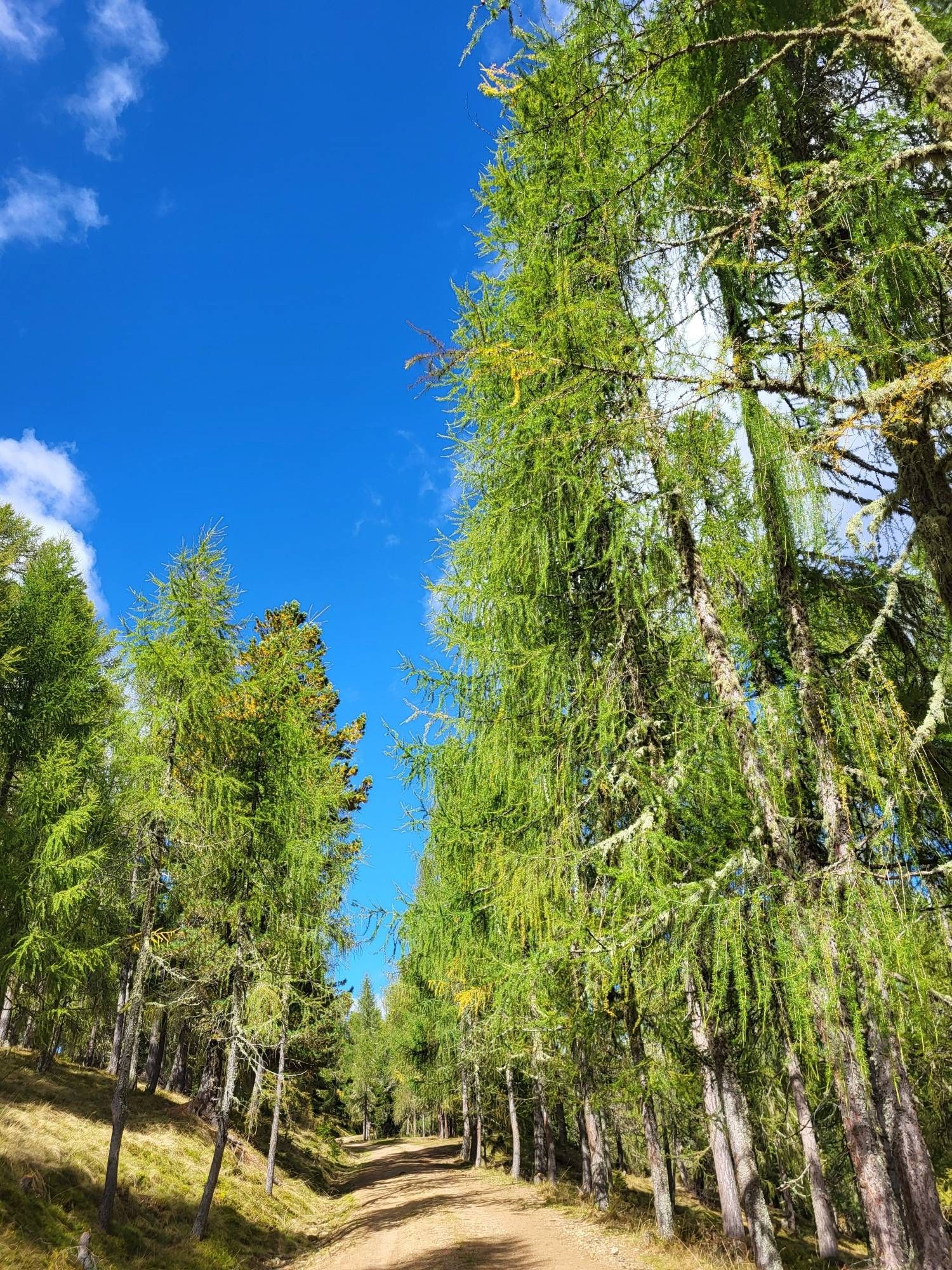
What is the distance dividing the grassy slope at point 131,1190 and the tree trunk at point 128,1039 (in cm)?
34

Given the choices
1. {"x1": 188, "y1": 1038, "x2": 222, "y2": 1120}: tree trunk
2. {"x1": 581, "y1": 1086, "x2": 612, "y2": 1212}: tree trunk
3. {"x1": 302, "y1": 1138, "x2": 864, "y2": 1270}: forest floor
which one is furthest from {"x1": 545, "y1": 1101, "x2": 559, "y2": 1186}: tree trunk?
{"x1": 188, "y1": 1038, "x2": 222, "y2": 1120}: tree trunk

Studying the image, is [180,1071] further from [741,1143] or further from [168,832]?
[741,1143]

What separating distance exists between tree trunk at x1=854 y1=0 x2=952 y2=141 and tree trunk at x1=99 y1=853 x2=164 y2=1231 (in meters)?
11.1

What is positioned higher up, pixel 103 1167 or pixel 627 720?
pixel 627 720

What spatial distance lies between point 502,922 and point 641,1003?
381cm

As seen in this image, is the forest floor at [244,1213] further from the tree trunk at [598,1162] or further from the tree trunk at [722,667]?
the tree trunk at [722,667]

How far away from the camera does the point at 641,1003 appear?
6020 millimetres

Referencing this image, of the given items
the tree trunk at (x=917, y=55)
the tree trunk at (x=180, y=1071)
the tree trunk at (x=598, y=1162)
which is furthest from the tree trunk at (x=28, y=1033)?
the tree trunk at (x=917, y=55)

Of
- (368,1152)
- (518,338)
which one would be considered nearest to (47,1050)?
(518,338)

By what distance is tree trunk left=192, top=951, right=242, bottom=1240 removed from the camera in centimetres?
1034

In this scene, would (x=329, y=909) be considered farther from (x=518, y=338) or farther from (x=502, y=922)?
(x=518, y=338)

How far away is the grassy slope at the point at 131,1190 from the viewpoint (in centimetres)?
820

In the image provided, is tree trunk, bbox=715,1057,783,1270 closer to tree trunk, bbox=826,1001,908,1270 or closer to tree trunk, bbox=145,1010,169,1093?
tree trunk, bbox=826,1001,908,1270

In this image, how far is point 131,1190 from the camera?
10.7 metres
